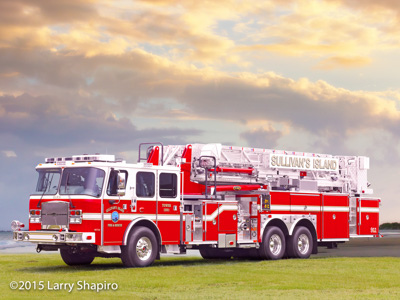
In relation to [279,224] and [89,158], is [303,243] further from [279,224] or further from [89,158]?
[89,158]

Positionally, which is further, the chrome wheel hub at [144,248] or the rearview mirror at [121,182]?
the chrome wheel hub at [144,248]

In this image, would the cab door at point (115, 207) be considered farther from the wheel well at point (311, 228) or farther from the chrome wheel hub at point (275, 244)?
the wheel well at point (311, 228)

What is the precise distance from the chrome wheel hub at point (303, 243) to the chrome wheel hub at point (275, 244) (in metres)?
0.88

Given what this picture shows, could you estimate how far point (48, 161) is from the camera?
71.2 feet

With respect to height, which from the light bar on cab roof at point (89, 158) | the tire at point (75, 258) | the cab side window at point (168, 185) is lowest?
the tire at point (75, 258)

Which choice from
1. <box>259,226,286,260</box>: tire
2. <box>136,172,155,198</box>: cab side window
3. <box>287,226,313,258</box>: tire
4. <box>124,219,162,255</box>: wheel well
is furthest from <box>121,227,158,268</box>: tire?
<box>287,226,313,258</box>: tire

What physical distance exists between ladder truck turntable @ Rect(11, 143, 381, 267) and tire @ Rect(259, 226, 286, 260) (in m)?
0.03

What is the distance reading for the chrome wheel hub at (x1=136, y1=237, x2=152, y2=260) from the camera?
21000mm

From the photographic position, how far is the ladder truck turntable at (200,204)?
20281 millimetres

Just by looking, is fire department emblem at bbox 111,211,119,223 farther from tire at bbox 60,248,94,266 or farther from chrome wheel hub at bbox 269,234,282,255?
chrome wheel hub at bbox 269,234,282,255

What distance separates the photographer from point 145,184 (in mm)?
21359

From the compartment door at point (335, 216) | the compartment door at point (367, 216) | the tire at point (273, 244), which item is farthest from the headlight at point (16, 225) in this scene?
the compartment door at point (367, 216)

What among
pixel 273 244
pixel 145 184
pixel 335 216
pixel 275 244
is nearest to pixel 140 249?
pixel 145 184

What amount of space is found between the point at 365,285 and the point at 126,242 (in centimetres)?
681
